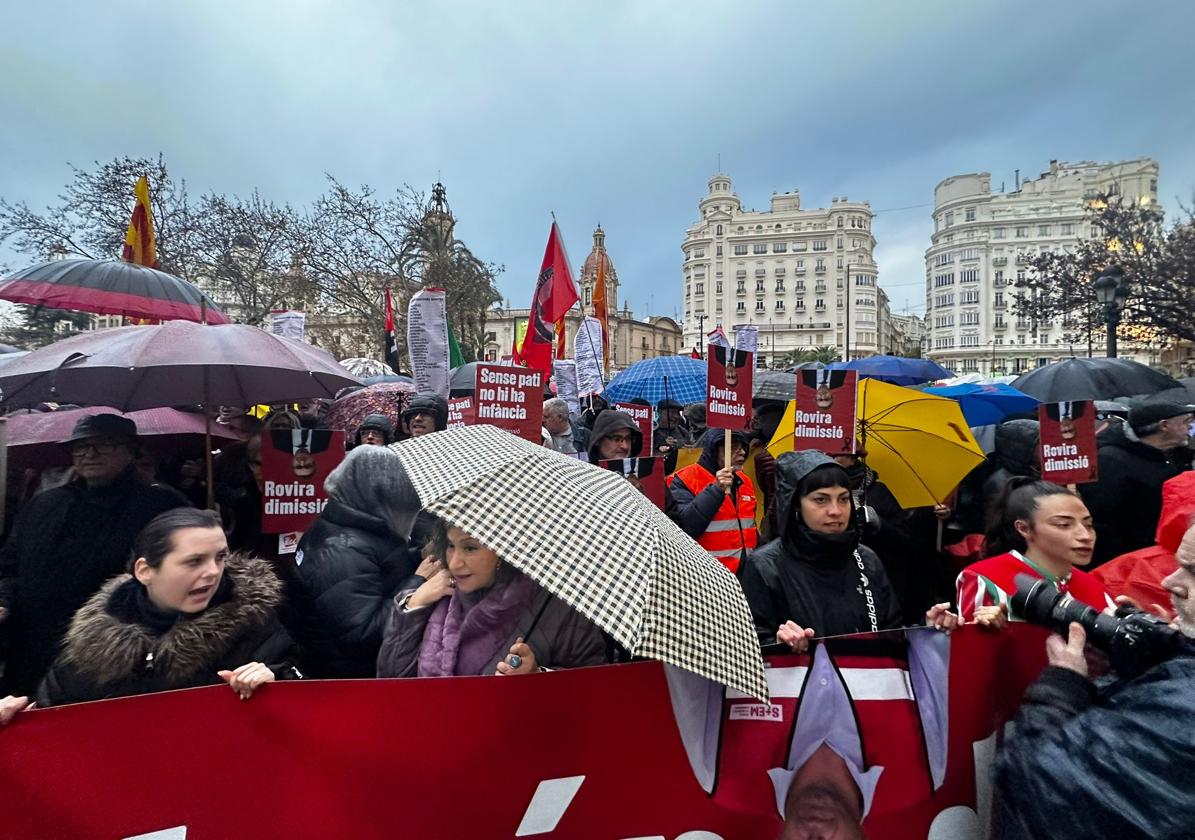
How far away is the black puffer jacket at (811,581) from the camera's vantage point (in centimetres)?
254

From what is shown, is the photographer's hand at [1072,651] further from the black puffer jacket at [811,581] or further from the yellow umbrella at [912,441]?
the yellow umbrella at [912,441]

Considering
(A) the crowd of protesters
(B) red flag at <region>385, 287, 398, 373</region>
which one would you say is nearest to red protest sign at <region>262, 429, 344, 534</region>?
(A) the crowd of protesters

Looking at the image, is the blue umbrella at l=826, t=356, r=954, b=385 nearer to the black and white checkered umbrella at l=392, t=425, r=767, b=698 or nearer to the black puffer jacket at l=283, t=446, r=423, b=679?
the black puffer jacket at l=283, t=446, r=423, b=679

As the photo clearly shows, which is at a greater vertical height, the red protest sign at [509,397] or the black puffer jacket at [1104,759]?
the red protest sign at [509,397]

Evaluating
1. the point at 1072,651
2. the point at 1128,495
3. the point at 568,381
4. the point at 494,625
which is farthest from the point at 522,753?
the point at 568,381

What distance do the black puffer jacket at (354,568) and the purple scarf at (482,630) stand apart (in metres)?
0.53

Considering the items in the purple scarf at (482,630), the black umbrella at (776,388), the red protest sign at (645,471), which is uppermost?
the black umbrella at (776,388)

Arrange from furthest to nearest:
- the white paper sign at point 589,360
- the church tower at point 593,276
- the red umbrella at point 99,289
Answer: the church tower at point 593,276
the white paper sign at point 589,360
the red umbrella at point 99,289

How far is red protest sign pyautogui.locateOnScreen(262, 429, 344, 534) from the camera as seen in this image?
3.28 m

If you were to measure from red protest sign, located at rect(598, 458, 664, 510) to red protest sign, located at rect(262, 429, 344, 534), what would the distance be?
157 cm

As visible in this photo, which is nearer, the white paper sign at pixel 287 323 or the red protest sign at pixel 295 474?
the red protest sign at pixel 295 474

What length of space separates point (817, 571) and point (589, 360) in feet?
21.4

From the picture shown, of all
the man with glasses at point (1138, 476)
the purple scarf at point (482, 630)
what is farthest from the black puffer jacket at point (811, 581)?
the man with glasses at point (1138, 476)

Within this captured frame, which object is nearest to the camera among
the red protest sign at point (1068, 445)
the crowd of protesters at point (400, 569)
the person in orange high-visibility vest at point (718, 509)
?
the crowd of protesters at point (400, 569)
